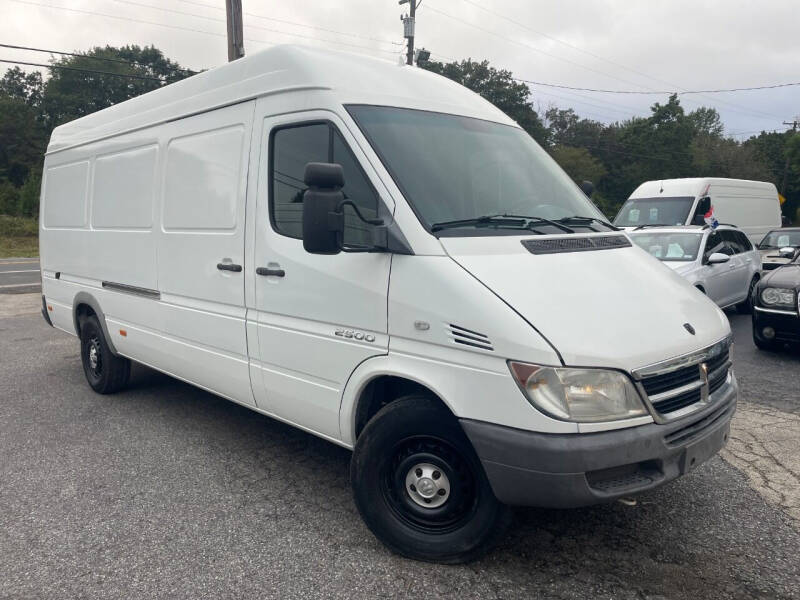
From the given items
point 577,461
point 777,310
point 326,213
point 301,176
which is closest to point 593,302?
point 577,461

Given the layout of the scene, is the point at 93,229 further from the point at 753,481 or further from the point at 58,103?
the point at 58,103

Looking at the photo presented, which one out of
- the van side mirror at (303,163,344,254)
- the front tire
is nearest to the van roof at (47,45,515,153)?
the van side mirror at (303,163,344,254)

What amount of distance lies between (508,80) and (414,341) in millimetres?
53974

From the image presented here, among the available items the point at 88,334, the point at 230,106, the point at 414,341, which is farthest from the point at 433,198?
the point at 88,334

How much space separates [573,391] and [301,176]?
2003mm

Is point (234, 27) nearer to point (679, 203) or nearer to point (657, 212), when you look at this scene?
point (657, 212)

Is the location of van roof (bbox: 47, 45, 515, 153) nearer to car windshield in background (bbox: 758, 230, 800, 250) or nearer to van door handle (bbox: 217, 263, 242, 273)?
van door handle (bbox: 217, 263, 242, 273)

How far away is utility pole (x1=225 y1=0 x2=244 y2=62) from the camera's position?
13758 mm

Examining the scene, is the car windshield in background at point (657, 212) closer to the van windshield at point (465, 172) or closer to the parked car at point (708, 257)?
the parked car at point (708, 257)

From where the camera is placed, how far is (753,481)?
4.21 meters

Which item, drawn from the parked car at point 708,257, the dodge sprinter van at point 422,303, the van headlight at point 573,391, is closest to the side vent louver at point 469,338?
the dodge sprinter van at point 422,303

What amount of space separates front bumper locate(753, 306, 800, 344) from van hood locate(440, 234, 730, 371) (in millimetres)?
A: 4738

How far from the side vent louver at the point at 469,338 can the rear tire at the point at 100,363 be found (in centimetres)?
432

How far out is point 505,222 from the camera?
11.4 feet
